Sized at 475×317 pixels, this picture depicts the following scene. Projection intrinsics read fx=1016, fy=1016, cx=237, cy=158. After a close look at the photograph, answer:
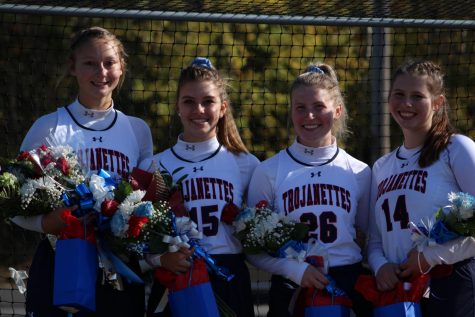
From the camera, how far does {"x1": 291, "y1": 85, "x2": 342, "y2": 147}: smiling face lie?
5.31 m

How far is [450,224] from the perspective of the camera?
477 centimetres

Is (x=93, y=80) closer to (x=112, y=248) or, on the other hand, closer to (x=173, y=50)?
(x=112, y=248)

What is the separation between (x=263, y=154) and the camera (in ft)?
29.7

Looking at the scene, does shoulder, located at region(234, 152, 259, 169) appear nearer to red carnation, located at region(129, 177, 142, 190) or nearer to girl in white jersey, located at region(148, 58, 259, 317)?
girl in white jersey, located at region(148, 58, 259, 317)

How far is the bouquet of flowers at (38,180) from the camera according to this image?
4883 mm

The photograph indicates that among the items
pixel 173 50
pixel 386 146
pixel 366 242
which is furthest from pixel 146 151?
pixel 173 50

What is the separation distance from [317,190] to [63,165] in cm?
130

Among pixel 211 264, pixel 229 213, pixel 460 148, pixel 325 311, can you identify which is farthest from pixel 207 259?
pixel 460 148

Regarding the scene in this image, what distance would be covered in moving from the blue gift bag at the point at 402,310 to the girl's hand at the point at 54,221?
5.20 feet

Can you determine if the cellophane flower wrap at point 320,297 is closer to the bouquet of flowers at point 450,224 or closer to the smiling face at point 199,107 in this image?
the bouquet of flowers at point 450,224

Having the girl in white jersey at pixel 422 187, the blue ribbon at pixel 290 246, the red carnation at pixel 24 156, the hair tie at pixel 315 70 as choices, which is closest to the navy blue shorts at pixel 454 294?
the girl in white jersey at pixel 422 187

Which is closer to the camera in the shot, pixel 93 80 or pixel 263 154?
pixel 93 80

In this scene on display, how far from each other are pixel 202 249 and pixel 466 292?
1.30m

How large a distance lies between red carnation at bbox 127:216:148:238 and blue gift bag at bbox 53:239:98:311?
27 centimetres
